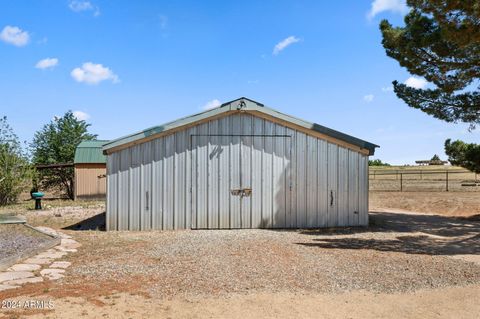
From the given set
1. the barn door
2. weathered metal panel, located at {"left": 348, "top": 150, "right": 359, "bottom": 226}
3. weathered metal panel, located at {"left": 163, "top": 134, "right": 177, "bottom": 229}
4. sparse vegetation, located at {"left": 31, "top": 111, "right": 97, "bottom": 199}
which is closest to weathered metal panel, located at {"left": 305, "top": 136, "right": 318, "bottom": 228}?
the barn door

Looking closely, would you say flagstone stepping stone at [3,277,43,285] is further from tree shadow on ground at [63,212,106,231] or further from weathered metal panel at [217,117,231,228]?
weathered metal panel at [217,117,231,228]

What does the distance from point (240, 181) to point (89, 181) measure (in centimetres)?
1332

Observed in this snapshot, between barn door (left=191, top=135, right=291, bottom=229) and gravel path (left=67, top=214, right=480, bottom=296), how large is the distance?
964 millimetres

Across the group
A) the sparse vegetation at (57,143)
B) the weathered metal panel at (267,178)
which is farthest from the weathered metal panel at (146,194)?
the sparse vegetation at (57,143)

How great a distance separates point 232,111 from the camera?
442 inches

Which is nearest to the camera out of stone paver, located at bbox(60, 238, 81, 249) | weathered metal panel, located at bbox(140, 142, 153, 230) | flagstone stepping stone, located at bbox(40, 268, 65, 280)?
flagstone stepping stone, located at bbox(40, 268, 65, 280)

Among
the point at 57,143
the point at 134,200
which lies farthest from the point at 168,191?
the point at 57,143

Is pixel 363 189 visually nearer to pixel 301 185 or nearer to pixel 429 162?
pixel 301 185

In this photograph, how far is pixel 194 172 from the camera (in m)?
11.1

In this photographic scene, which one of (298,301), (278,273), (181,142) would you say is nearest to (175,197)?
(181,142)

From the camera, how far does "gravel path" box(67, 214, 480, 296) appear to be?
18.3 ft

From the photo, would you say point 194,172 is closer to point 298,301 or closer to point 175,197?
point 175,197

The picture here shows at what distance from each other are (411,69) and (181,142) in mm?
8474

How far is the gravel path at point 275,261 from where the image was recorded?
5.59 metres
